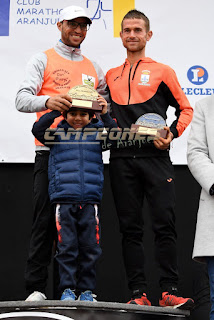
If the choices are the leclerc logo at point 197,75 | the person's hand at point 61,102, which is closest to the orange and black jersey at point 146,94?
the person's hand at point 61,102

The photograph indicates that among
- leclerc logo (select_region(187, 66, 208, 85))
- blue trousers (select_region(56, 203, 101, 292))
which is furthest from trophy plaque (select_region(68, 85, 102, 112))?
leclerc logo (select_region(187, 66, 208, 85))

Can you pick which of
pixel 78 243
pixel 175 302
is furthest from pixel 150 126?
pixel 175 302

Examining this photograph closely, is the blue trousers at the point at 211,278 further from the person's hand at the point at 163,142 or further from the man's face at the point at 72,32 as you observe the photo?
the man's face at the point at 72,32

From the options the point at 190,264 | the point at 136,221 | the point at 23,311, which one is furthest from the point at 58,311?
the point at 190,264

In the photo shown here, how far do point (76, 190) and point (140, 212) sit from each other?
411 millimetres

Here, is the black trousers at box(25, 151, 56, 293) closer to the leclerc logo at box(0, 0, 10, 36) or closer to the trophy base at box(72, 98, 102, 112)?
the trophy base at box(72, 98, 102, 112)

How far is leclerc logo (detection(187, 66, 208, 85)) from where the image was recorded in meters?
3.80

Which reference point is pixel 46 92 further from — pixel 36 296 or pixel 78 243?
pixel 36 296

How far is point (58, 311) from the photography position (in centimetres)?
236

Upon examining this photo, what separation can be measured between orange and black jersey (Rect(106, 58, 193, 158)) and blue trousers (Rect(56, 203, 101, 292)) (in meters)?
0.57

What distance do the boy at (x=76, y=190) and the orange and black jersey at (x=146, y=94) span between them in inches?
7.7

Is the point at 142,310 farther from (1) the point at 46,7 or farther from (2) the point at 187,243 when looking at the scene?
(1) the point at 46,7

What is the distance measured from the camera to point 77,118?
2.86 m

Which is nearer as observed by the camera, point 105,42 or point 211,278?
point 211,278
